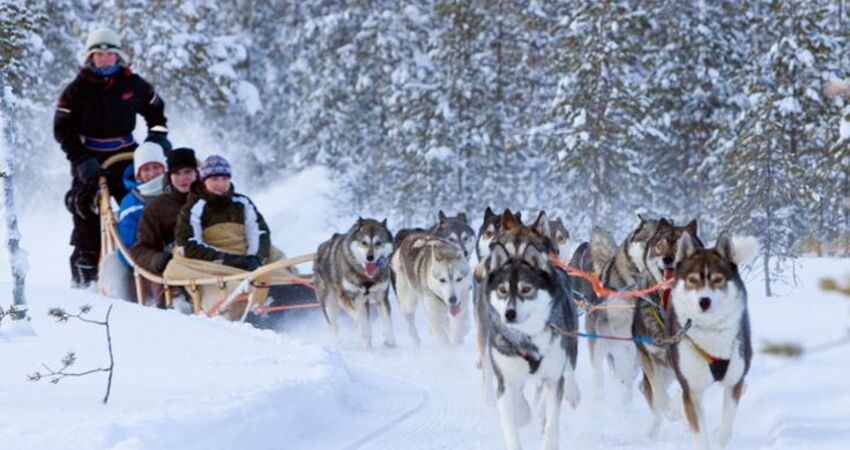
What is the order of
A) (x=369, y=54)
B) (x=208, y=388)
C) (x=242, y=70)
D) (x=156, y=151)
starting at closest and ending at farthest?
1. (x=208, y=388)
2. (x=156, y=151)
3. (x=369, y=54)
4. (x=242, y=70)

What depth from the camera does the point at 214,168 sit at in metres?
7.37

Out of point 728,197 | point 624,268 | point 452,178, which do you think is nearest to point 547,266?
point 624,268

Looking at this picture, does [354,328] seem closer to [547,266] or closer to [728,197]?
[547,266]

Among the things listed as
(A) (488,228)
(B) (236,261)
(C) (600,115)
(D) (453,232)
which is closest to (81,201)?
(B) (236,261)

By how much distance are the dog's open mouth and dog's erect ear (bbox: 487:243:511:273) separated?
121 inches

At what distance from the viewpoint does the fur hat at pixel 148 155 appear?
8070 mm

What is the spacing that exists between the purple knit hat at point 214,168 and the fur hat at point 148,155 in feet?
2.90

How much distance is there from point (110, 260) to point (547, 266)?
504cm

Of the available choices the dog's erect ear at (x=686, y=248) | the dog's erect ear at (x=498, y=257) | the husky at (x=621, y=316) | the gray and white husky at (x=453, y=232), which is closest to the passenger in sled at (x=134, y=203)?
the gray and white husky at (x=453, y=232)

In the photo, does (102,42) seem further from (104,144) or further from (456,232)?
(456,232)

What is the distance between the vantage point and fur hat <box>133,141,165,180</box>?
8.07 m

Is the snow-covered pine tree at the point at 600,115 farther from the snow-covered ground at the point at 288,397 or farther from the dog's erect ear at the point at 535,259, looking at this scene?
the dog's erect ear at the point at 535,259

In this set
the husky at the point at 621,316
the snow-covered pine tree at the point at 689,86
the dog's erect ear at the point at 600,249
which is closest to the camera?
the husky at the point at 621,316

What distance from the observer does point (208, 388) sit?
4312 mm
